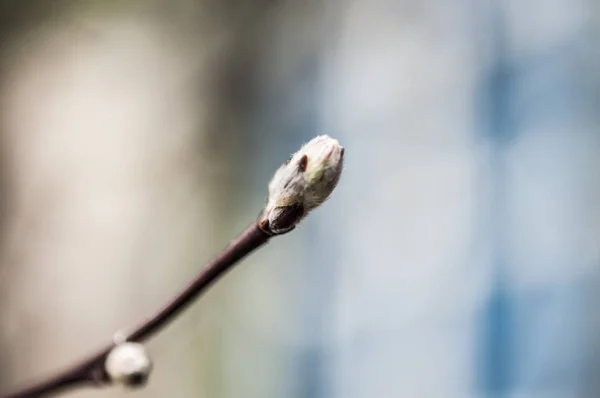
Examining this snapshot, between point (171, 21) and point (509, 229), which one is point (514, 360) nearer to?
point (509, 229)

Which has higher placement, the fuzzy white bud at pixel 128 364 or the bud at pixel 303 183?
the bud at pixel 303 183

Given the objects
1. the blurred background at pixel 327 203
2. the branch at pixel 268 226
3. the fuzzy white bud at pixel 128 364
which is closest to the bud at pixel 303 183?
the branch at pixel 268 226

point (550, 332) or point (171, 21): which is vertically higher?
point (171, 21)

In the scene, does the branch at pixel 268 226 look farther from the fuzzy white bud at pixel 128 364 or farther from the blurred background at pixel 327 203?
the blurred background at pixel 327 203

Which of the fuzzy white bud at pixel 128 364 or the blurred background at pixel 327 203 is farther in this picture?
the blurred background at pixel 327 203

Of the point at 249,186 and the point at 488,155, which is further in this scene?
the point at 249,186

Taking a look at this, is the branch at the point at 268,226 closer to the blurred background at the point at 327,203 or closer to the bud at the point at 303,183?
the bud at the point at 303,183

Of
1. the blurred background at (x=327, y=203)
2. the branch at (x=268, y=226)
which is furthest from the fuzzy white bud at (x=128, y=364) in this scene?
the blurred background at (x=327, y=203)

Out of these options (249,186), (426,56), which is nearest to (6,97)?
(249,186)
